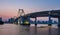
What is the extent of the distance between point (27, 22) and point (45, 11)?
15176mm

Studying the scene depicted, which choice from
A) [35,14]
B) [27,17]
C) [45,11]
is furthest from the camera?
[27,17]

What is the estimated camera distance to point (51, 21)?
71.7 meters

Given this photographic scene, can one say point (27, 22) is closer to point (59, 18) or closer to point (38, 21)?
point (38, 21)

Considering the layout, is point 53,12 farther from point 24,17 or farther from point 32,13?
point 24,17

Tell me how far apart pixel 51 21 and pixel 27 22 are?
43.3ft

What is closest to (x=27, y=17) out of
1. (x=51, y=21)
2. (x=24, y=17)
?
(x=24, y=17)

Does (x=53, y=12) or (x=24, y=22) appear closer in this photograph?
(x=53, y=12)

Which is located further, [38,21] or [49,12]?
[38,21]

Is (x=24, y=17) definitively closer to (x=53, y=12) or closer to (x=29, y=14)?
(x=29, y=14)

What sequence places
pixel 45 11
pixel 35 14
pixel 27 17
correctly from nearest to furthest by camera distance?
pixel 45 11 < pixel 35 14 < pixel 27 17

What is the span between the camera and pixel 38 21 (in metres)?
78.4

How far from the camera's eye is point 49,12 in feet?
225

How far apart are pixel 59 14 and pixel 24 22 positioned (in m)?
19.3

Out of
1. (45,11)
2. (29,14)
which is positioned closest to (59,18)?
(45,11)
